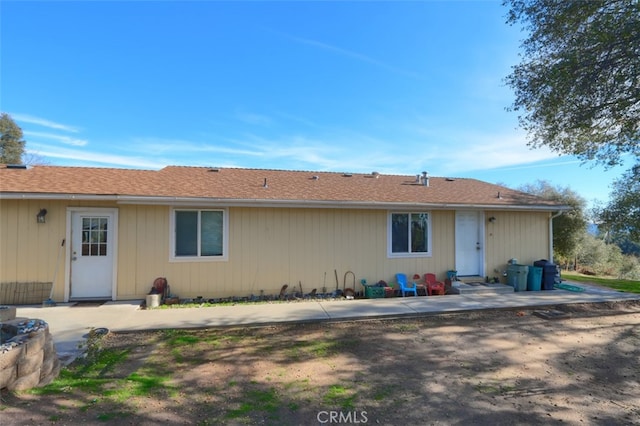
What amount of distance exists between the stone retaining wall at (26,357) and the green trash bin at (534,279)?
1091 cm

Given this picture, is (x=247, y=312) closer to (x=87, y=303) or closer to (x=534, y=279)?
(x=87, y=303)

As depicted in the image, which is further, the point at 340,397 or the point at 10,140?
the point at 10,140

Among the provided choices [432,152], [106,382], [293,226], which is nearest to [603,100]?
[293,226]

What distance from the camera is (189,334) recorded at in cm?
543

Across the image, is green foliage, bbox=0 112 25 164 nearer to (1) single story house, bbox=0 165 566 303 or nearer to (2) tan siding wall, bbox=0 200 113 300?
(1) single story house, bbox=0 165 566 303

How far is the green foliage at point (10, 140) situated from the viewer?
65.8 feet

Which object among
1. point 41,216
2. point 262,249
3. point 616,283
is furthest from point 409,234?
point 41,216

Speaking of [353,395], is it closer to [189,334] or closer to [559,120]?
[189,334]

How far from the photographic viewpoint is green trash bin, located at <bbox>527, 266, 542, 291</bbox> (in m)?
9.13

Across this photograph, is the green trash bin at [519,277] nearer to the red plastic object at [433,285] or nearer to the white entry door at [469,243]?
the white entry door at [469,243]

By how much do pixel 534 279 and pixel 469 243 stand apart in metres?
2.05

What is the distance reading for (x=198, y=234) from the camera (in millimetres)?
7887

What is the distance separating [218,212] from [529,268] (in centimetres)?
913

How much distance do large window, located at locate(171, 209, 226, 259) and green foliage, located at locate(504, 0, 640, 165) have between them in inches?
323
